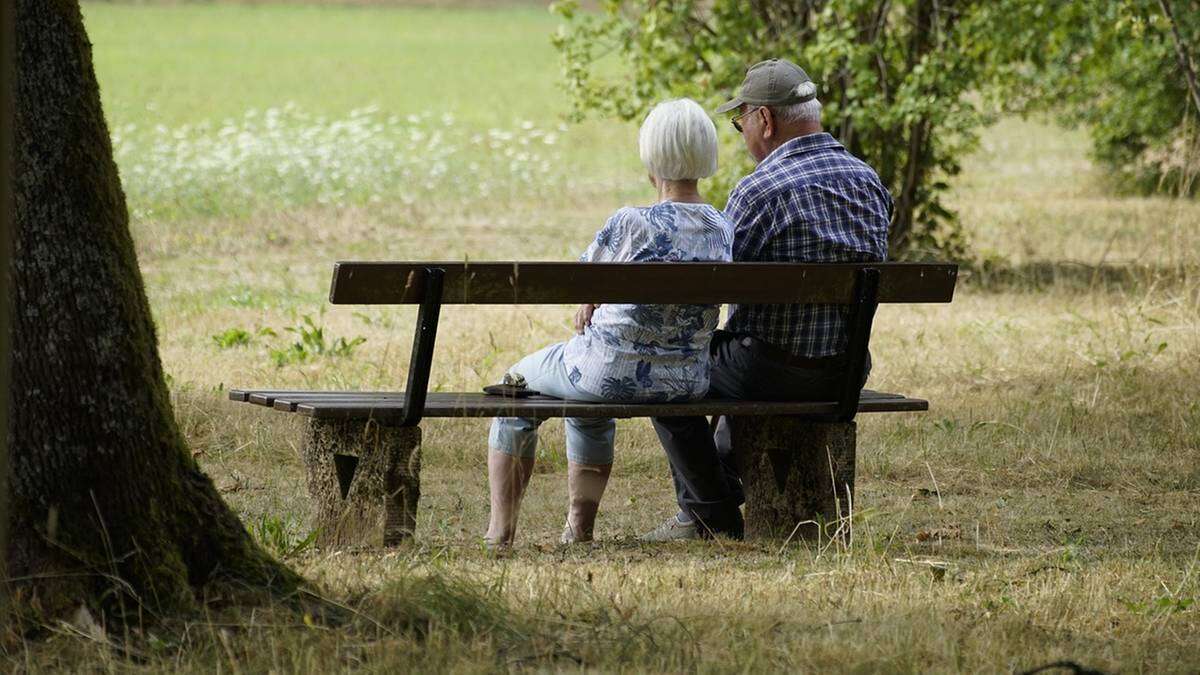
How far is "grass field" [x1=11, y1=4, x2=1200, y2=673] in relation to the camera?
4.04 m

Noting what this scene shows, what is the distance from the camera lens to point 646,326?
17.5ft

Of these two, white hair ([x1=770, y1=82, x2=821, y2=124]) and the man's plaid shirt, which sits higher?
white hair ([x1=770, y1=82, x2=821, y2=124])

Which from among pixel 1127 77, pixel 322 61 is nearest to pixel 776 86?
pixel 1127 77

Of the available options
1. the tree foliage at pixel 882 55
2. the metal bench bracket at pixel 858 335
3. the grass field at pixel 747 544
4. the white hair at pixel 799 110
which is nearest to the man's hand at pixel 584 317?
the grass field at pixel 747 544

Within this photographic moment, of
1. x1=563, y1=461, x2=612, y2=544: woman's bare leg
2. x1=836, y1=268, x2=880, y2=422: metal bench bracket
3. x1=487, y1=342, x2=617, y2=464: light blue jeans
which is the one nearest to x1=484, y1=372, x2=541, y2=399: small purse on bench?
x1=487, y1=342, x2=617, y2=464: light blue jeans

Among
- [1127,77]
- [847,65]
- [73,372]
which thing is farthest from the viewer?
[1127,77]

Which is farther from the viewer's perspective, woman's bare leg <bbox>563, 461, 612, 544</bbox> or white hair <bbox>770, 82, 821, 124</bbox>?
white hair <bbox>770, 82, 821, 124</bbox>

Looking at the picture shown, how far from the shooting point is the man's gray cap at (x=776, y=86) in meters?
5.72

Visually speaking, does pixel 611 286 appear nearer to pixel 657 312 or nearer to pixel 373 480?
pixel 657 312

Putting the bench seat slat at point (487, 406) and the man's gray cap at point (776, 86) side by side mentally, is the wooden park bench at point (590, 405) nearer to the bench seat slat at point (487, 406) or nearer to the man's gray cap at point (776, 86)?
the bench seat slat at point (487, 406)

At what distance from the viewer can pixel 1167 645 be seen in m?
4.27

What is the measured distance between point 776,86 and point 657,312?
3.13ft

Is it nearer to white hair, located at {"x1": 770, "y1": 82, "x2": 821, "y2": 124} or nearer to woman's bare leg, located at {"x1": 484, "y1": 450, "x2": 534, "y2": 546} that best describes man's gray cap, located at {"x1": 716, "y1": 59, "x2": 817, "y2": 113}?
white hair, located at {"x1": 770, "y1": 82, "x2": 821, "y2": 124}

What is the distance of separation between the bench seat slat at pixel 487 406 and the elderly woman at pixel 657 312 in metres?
0.07
